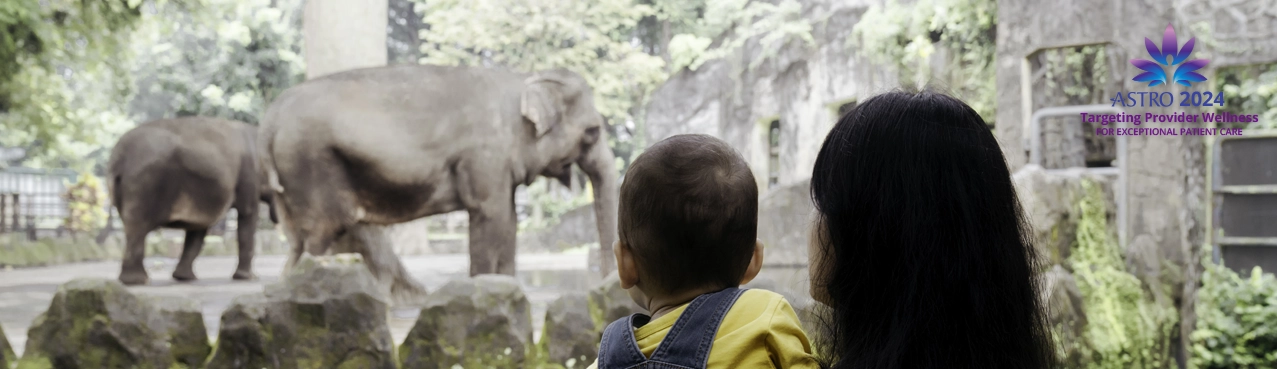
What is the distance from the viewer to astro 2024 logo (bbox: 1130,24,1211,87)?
4.37 metres

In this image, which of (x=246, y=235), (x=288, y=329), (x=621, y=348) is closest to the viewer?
(x=621, y=348)

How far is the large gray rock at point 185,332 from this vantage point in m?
2.43

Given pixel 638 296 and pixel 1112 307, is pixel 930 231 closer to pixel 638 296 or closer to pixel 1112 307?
pixel 638 296

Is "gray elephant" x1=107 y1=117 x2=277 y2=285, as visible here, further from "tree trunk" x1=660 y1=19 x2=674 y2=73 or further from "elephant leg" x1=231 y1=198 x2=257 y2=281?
"tree trunk" x1=660 y1=19 x2=674 y2=73

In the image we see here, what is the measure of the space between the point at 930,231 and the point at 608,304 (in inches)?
78.5

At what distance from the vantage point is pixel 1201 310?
157 inches

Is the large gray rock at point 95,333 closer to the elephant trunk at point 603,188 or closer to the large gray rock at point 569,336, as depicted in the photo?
the large gray rock at point 569,336

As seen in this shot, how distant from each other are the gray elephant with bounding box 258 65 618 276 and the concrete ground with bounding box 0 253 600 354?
15.3 inches

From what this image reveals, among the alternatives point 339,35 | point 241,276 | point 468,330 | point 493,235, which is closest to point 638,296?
point 468,330

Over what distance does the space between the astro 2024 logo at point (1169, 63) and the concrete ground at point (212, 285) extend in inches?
119

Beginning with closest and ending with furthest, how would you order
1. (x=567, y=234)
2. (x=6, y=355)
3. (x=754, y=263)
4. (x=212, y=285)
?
(x=754, y=263) → (x=6, y=355) → (x=212, y=285) → (x=567, y=234)

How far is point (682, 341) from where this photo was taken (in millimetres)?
868

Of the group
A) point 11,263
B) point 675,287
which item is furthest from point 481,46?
point 675,287

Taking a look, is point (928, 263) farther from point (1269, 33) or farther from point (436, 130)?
point (1269, 33)
